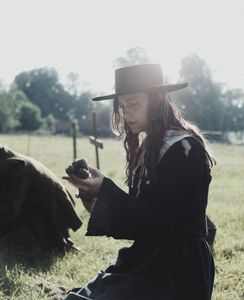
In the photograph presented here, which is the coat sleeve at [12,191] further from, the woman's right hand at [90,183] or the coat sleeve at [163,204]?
the coat sleeve at [163,204]

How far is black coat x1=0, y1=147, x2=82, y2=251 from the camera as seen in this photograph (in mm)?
5129

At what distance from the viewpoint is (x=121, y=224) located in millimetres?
2422

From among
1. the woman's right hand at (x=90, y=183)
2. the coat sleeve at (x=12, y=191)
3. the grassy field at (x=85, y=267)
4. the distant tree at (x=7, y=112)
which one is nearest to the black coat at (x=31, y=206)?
the coat sleeve at (x=12, y=191)

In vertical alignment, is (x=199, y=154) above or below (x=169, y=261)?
above

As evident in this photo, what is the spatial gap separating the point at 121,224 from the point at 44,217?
3.25 m

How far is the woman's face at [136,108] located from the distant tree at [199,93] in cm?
5390

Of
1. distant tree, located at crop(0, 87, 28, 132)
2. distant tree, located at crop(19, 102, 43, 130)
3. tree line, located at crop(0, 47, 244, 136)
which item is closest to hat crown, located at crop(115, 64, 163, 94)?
tree line, located at crop(0, 47, 244, 136)

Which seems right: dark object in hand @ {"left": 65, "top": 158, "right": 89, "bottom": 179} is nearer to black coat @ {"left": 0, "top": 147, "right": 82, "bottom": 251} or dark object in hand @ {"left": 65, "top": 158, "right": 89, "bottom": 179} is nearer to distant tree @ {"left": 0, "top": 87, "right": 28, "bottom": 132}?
black coat @ {"left": 0, "top": 147, "right": 82, "bottom": 251}

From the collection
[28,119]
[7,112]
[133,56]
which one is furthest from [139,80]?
[28,119]

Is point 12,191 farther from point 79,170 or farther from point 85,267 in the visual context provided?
point 79,170

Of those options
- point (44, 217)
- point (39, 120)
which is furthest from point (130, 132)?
point (39, 120)

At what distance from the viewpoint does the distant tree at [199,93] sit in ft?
189

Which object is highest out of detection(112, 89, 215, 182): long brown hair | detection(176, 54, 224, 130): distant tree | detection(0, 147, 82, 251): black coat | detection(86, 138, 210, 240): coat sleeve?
detection(176, 54, 224, 130): distant tree

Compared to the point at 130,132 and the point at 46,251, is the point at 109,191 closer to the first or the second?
the point at 130,132
